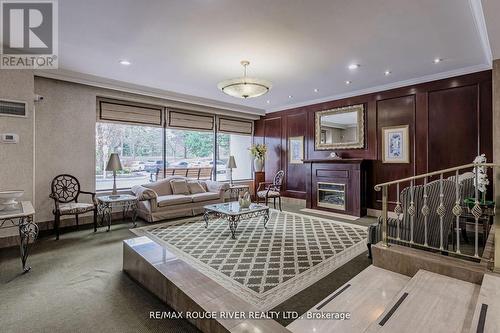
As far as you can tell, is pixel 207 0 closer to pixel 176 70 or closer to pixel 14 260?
pixel 176 70

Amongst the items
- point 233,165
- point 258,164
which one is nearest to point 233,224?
point 233,165

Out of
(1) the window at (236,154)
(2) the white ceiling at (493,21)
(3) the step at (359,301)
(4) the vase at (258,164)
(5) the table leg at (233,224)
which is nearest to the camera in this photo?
(3) the step at (359,301)

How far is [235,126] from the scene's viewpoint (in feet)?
26.1

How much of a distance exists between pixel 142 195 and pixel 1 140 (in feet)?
7.22

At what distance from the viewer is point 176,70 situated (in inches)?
179

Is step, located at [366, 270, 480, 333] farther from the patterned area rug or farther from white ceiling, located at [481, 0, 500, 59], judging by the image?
white ceiling, located at [481, 0, 500, 59]

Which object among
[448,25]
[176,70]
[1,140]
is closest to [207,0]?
[176,70]

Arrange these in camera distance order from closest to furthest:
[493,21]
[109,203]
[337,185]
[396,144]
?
1. [493,21]
2. [109,203]
3. [396,144]
4. [337,185]

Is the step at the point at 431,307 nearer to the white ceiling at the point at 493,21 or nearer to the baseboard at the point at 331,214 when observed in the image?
the white ceiling at the point at 493,21

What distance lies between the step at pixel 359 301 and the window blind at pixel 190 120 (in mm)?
5379

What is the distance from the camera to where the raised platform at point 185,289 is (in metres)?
1.64

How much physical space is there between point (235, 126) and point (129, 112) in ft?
10.4

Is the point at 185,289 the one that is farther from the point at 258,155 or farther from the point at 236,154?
the point at 236,154

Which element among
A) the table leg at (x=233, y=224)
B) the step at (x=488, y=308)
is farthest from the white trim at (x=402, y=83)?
the table leg at (x=233, y=224)
